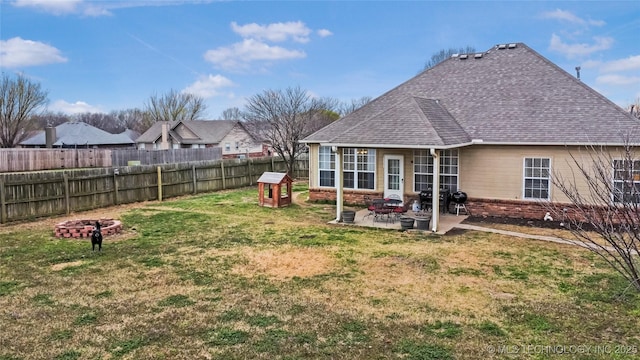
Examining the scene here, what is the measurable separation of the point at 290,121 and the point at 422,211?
15.9m

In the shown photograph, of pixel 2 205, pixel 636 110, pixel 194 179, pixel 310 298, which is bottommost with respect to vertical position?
pixel 310 298

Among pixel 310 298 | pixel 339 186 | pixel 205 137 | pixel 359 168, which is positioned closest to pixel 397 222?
pixel 339 186

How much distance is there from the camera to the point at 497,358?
5.67 meters

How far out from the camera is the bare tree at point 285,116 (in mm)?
28609

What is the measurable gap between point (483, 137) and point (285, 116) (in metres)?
17.4

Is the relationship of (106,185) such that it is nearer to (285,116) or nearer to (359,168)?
(359,168)

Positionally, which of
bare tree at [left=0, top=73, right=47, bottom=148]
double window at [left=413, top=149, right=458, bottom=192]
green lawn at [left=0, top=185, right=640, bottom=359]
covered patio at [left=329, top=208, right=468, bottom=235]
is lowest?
green lawn at [left=0, top=185, right=640, bottom=359]

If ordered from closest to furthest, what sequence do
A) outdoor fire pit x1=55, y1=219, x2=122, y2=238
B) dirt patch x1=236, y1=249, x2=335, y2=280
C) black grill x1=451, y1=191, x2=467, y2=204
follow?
dirt patch x1=236, y1=249, x2=335, y2=280
outdoor fire pit x1=55, y1=219, x2=122, y2=238
black grill x1=451, y1=191, x2=467, y2=204

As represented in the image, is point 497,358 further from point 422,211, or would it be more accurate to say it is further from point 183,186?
point 183,186

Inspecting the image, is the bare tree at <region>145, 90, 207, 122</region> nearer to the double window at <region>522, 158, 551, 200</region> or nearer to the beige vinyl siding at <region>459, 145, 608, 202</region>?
the beige vinyl siding at <region>459, 145, 608, 202</region>

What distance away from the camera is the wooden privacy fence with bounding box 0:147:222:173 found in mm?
35250

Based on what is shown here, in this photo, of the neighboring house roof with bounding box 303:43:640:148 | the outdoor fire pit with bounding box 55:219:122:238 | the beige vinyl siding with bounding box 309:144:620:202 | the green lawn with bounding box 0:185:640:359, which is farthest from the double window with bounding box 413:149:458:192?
the outdoor fire pit with bounding box 55:219:122:238

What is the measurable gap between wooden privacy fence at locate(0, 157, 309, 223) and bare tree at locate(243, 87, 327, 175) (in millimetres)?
3570

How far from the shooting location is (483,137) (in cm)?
1541
